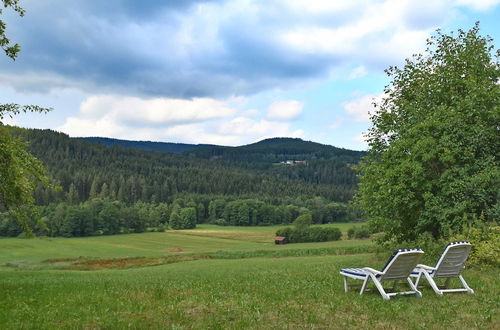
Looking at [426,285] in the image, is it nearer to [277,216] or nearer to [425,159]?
[425,159]

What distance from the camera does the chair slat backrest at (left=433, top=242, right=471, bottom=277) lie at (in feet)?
38.2

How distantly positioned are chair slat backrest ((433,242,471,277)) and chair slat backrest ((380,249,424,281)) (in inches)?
38.4

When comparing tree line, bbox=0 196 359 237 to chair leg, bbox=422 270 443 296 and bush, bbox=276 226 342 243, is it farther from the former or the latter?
chair leg, bbox=422 270 443 296

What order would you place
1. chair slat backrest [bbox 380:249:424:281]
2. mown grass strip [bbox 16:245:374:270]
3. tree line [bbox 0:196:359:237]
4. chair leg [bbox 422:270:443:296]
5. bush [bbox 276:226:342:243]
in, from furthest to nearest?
tree line [bbox 0:196:359:237], bush [bbox 276:226:342:243], mown grass strip [bbox 16:245:374:270], chair leg [bbox 422:270:443:296], chair slat backrest [bbox 380:249:424:281]

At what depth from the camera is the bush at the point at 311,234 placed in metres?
101

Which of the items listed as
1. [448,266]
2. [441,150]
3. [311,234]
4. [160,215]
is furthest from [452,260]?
[160,215]

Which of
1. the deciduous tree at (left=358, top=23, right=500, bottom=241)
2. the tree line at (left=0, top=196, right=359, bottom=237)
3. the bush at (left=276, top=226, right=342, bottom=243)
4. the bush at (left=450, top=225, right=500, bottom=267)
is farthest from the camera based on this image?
the tree line at (left=0, top=196, right=359, bottom=237)

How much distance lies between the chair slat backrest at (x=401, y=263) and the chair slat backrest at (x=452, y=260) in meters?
0.98

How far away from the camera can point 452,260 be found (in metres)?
11.9

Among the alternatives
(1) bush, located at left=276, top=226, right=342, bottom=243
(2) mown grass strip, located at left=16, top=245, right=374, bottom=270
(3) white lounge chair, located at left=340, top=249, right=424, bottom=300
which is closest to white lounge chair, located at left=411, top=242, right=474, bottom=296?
(3) white lounge chair, located at left=340, top=249, right=424, bottom=300

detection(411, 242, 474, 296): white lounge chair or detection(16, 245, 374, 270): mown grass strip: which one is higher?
detection(411, 242, 474, 296): white lounge chair

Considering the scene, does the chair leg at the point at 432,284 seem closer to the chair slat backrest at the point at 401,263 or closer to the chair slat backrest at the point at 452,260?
the chair slat backrest at the point at 452,260

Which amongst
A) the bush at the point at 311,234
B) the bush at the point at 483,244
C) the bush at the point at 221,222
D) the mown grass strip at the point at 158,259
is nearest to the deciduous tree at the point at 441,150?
the bush at the point at 483,244

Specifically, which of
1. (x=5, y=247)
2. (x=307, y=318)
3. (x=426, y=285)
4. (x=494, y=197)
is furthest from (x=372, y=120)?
(x=5, y=247)
